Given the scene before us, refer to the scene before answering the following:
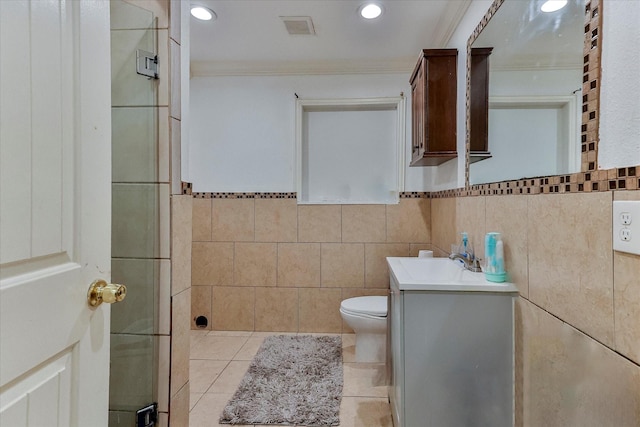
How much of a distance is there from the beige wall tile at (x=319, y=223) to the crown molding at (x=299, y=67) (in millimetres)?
1220

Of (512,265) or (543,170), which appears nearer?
(543,170)

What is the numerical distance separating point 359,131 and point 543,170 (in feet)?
6.60

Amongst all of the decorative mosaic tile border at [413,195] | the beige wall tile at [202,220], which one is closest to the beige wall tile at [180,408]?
the beige wall tile at [202,220]

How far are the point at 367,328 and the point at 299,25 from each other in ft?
7.24

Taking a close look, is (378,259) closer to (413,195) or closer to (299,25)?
(413,195)

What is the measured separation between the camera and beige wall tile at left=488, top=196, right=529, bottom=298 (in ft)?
4.06

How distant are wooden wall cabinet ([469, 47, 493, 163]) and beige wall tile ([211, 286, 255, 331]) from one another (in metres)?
2.18

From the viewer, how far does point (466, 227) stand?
1.87m

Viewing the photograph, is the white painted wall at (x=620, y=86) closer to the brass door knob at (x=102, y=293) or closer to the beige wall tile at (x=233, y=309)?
the brass door knob at (x=102, y=293)

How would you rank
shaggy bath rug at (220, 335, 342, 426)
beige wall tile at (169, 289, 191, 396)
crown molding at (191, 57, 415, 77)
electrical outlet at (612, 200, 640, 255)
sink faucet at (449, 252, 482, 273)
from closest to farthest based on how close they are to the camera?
electrical outlet at (612, 200, 640, 255)
beige wall tile at (169, 289, 191, 396)
sink faucet at (449, 252, 482, 273)
shaggy bath rug at (220, 335, 342, 426)
crown molding at (191, 57, 415, 77)

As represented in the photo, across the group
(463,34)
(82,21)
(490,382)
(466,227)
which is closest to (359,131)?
(463,34)

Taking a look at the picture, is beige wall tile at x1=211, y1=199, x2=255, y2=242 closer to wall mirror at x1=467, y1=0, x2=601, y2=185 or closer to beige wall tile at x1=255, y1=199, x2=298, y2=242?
beige wall tile at x1=255, y1=199, x2=298, y2=242

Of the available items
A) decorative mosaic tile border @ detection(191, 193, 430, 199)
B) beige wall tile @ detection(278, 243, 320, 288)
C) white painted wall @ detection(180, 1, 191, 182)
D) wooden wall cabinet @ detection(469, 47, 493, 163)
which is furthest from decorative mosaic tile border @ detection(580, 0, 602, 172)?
beige wall tile @ detection(278, 243, 320, 288)

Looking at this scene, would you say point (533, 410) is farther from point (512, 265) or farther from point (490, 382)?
point (512, 265)
